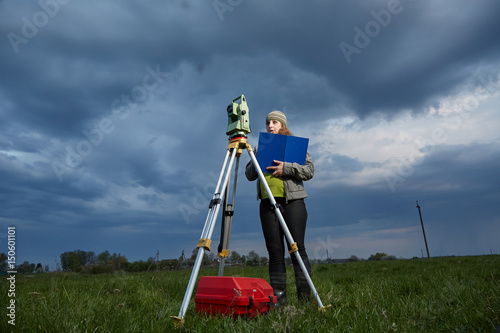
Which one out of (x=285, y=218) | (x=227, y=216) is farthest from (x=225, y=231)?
(x=285, y=218)

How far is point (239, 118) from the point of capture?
3.51 meters

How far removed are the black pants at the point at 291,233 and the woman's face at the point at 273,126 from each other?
93cm

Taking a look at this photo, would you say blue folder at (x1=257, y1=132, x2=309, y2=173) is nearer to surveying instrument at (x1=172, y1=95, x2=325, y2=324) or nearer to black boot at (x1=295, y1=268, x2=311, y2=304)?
surveying instrument at (x1=172, y1=95, x2=325, y2=324)

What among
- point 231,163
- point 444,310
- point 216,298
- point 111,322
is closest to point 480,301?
point 444,310

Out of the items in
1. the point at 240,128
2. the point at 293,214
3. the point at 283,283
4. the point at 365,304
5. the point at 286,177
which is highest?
the point at 240,128

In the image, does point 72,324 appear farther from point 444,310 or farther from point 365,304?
point 444,310

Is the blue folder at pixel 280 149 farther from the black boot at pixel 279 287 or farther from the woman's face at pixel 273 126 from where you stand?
the black boot at pixel 279 287

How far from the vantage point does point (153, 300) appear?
363 centimetres

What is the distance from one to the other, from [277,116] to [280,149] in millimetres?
633

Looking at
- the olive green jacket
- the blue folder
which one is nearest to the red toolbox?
the olive green jacket

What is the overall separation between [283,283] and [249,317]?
0.92m

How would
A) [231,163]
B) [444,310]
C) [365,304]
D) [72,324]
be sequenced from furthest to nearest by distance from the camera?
[231,163]
[365,304]
[444,310]
[72,324]

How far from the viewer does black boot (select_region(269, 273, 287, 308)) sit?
3.34 metres

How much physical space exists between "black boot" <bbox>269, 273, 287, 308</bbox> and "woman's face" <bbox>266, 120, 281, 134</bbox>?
178 cm
